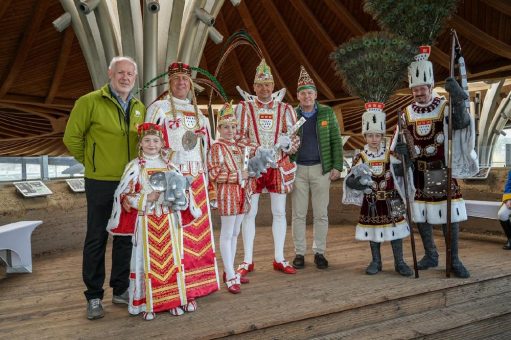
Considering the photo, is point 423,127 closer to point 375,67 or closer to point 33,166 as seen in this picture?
point 375,67

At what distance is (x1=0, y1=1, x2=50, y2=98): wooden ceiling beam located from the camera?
34.3 feet

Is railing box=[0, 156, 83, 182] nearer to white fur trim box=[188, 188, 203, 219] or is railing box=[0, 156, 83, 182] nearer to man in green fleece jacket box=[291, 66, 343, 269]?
man in green fleece jacket box=[291, 66, 343, 269]

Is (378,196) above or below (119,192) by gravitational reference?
below

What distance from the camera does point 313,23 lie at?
11844 millimetres

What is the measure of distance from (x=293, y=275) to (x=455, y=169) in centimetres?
186

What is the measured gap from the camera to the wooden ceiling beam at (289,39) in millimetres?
11820

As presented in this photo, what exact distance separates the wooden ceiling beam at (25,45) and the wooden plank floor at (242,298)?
26.3 ft

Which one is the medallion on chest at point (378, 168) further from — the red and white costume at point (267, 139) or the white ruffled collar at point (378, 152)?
the red and white costume at point (267, 139)

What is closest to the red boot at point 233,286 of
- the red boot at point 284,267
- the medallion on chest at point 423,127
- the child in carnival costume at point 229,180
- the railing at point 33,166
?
the child in carnival costume at point 229,180

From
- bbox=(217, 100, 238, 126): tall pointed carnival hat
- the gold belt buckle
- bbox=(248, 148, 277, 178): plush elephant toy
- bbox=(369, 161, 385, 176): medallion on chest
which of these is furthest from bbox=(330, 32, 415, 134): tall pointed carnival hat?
bbox=(217, 100, 238, 126): tall pointed carnival hat

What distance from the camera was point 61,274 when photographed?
4469mm

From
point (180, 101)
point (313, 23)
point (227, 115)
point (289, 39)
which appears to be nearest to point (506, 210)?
point (227, 115)

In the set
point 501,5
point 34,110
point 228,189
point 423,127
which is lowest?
point 228,189

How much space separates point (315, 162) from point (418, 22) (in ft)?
5.47
